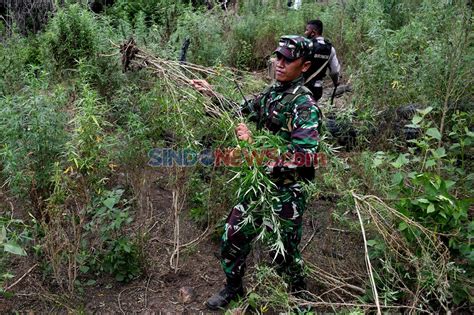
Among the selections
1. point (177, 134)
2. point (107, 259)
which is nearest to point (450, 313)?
point (177, 134)

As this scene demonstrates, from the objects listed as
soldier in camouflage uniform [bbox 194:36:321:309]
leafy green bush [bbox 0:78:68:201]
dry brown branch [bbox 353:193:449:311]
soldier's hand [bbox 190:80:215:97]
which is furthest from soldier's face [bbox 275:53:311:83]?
leafy green bush [bbox 0:78:68:201]

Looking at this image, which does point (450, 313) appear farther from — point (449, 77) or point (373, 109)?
point (373, 109)

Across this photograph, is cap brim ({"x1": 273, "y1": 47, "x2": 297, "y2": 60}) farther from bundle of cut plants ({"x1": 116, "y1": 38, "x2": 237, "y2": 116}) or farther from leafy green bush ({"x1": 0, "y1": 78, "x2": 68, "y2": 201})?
leafy green bush ({"x1": 0, "y1": 78, "x2": 68, "y2": 201})

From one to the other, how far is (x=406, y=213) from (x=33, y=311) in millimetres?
2495

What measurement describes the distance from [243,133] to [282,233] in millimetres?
642

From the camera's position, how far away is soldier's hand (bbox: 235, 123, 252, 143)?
2.78 m

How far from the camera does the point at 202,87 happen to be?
10.5 ft

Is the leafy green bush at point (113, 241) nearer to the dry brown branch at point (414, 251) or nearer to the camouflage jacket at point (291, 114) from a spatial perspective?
the camouflage jacket at point (291, 114)

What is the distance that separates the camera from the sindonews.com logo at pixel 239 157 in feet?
8.79

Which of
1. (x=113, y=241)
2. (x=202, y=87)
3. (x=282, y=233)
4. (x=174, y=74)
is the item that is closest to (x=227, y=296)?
(x=282, y=233)

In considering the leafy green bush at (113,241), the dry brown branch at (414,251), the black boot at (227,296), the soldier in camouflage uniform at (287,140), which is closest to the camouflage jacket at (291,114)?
the soldier in camouflage uniform at (287,140)

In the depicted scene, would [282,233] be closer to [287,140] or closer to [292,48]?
[287,140]

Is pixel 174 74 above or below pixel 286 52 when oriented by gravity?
below

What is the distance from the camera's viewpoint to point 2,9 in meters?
8.43
